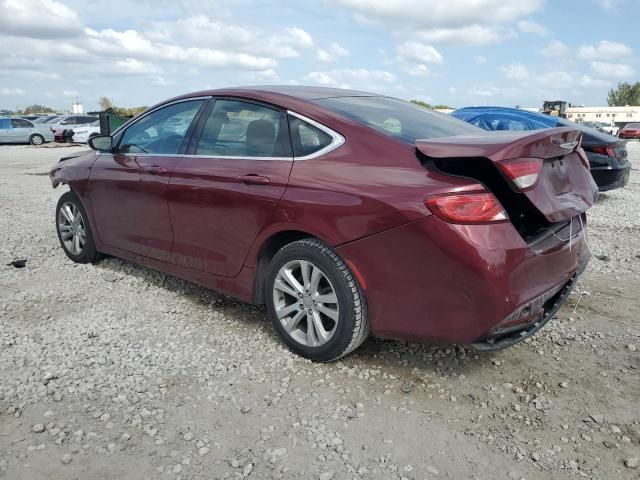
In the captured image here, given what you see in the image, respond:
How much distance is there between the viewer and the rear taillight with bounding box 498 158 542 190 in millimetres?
2518

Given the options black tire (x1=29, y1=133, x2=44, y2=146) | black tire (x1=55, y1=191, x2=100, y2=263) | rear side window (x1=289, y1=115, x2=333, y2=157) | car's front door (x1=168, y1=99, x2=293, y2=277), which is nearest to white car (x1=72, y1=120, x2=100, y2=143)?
black tire (x1=29, y1=133, x2=44, y2=146)

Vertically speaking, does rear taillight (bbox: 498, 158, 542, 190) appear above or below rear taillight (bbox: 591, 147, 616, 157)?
above

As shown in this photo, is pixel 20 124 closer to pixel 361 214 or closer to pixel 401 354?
pixel 401 354

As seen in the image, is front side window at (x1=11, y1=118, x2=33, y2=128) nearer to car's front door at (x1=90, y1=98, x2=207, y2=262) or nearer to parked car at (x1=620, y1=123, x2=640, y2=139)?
car's front door at (x1=90, y1=98, x2=207, y2=262)

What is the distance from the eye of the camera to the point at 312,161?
3.06 meters

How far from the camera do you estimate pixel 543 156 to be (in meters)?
2.70

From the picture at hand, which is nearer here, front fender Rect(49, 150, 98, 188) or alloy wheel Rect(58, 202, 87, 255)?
front fender Rect(49, 150, 98, 188)

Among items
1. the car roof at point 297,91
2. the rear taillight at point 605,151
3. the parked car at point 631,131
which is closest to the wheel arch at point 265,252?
the car roof at point 297,91

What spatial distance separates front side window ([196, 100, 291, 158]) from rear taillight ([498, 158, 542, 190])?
1.27m

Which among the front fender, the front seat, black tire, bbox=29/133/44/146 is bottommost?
black tire, bbox=29/133/44/146

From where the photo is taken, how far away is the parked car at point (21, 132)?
25562 millimetres

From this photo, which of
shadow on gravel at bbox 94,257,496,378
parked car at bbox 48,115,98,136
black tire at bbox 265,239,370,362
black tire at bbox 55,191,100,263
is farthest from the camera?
parked car at bbox 48,115,98,136

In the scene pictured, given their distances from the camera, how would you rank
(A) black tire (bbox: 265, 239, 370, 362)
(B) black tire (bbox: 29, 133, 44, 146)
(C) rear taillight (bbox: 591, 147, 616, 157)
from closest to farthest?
(A) black tire (bbox: 265, 239, 370, 362) < (C) rear taillight (bbox: 591, 147, 616, 157) < (B) black tire (bbox: 29, 133, 44, 146)

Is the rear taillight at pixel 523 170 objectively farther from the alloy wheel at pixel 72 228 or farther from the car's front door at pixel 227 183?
the alloy wheel at pixel 72 228
